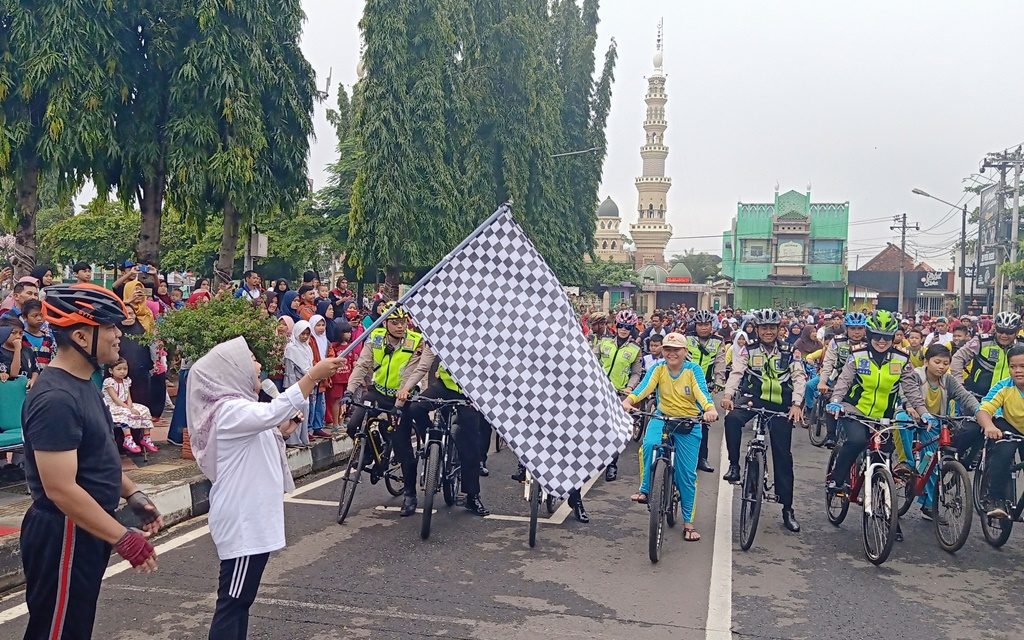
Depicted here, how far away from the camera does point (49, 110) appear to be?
47.9ft

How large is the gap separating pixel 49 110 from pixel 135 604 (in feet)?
39.6

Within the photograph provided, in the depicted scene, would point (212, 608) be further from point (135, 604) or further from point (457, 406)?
point (457, 406)

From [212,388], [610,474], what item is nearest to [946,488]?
[610,474]

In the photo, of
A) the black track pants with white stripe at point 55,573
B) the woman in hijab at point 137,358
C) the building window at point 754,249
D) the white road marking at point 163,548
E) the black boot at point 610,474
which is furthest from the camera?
the building window at point 754,249

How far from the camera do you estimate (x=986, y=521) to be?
733 centimetres

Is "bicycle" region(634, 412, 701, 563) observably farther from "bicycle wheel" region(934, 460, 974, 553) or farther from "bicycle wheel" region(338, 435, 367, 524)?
"bicycle wheel" region(338, 435, 367, 524)

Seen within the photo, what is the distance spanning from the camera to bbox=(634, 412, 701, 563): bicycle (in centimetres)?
636

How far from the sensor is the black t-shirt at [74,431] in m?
3.01

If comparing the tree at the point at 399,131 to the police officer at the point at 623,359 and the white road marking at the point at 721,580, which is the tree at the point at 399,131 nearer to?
the police officer at the point at 623,359

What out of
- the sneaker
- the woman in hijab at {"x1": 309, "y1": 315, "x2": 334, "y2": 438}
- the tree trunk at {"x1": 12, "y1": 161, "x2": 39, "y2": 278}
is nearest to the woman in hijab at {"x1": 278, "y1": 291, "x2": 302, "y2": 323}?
the woman in hijab at {"x1": 309, "y1": 315, "x2": 334, "y2": 438}

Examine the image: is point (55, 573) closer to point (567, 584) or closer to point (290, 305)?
point (567, 584)

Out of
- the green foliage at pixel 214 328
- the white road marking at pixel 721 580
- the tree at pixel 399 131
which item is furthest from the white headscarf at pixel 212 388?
the tree at pixel 399 131

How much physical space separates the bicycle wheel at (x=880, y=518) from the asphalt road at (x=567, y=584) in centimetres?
14

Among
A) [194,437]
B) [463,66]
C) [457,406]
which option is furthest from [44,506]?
[463,66]
